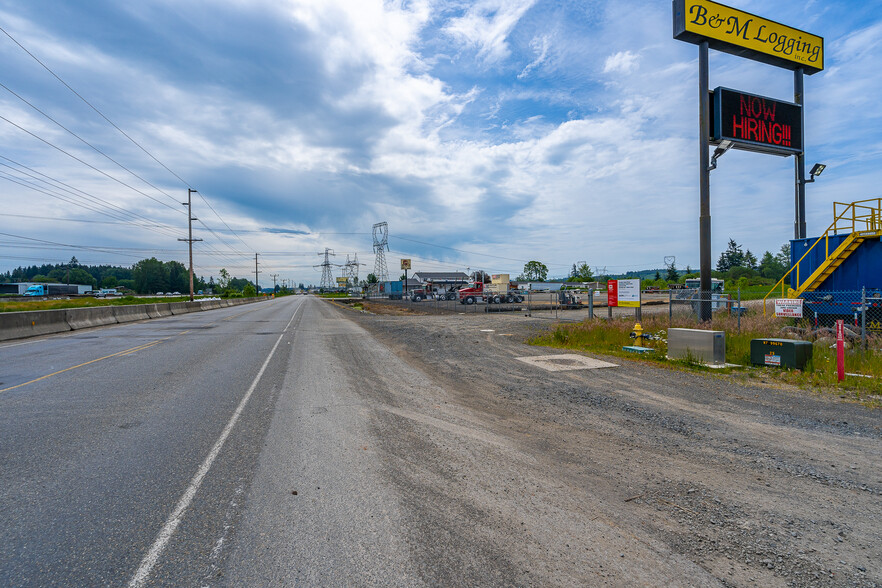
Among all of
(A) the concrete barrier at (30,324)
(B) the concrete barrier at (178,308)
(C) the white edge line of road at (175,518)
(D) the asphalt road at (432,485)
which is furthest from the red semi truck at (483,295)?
(C) the white edge line of road at (175,518)

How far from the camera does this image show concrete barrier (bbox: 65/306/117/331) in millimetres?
21234

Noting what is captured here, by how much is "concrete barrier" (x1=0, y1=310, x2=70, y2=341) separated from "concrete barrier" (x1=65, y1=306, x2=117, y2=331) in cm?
50

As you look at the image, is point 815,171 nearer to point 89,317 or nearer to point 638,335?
point 638,335

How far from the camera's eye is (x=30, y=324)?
18.5m

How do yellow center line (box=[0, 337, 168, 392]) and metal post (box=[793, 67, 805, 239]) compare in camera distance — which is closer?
yellow center line (box=[0, 337, 168, 392])

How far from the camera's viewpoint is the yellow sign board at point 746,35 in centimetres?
1714

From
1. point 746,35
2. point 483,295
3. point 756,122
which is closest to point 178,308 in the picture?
point 483,295

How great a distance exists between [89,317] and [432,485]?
2642 centimetres

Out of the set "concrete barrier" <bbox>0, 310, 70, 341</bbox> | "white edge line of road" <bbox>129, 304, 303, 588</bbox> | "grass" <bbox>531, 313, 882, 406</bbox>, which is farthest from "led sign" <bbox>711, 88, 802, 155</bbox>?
"concrete barrier" <bbox>0, 310, 70, 341</bbox>

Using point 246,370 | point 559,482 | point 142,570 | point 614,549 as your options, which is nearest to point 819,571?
point 614,549

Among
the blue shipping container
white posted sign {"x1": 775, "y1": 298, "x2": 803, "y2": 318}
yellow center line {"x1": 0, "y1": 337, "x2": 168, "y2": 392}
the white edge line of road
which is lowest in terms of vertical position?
the white edge line of road

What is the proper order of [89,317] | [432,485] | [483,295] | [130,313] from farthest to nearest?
[483,295]
[130,313]
[89,317]
[432,485]

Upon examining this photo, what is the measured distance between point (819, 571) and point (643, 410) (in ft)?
14.0

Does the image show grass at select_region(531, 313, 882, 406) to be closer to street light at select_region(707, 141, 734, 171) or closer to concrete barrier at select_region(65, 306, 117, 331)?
street light at select_region(707, 141, 734, 171)
